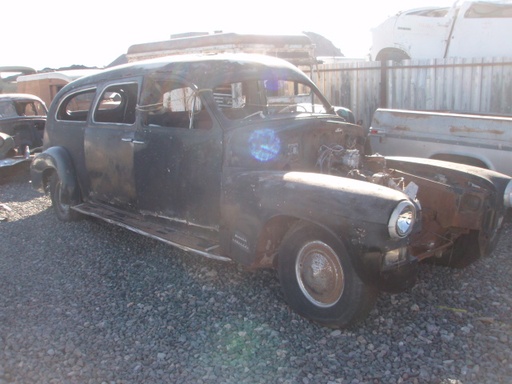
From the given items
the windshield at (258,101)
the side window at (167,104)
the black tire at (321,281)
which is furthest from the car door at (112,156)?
the black tire at (321,281)

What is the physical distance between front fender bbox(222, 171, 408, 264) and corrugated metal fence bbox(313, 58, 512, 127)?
20.2 ft

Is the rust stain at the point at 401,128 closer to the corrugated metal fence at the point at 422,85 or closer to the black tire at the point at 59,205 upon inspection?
the corrugated metal fence at the point at 422,85

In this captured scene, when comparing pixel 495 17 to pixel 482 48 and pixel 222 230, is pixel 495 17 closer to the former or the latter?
pixel 482 48

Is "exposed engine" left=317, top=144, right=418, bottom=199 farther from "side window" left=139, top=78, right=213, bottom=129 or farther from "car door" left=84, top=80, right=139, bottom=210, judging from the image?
"car door" left=84, top=80, right=139, bottom=210

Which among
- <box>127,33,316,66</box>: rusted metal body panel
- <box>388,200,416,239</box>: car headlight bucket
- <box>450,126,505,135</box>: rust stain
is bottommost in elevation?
<box>388,200,416,239</box>: car headlight bucket

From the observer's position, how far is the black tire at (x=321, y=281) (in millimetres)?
3400

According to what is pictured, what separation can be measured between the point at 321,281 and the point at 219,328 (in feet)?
2.69

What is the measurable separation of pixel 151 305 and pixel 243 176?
4.21 feet

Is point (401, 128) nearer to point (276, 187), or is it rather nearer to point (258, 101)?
point (258, 101)

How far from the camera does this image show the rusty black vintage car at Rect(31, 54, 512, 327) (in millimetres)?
3371

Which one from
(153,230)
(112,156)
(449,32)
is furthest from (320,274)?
(449,32)

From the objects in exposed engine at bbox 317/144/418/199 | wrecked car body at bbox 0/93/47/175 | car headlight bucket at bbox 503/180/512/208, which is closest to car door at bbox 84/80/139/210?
exposed engine at bbox 317/144/418/199

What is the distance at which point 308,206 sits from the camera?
3482 mm

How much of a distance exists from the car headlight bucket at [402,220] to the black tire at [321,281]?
1.19 feet
